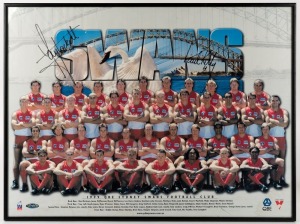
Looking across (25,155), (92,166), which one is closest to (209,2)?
(92,166)

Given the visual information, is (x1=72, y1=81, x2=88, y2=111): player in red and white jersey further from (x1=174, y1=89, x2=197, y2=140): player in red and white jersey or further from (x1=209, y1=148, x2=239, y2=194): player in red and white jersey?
(x1=209, y1=148, x2=239, y2=194): player in red and white jersey

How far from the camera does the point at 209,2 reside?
1815 mm

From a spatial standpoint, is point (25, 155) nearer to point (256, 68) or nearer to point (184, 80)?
point (184, 80)

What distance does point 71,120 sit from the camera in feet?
5.98

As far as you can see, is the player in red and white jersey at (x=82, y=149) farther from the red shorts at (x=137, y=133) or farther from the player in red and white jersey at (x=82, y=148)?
the red shorts at (x=137, y=133)

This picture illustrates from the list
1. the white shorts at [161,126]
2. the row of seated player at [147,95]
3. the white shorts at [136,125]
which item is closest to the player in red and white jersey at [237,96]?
the row of seated player at [147,95]

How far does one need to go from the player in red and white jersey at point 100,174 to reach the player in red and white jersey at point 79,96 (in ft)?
0.78

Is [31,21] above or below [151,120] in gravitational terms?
above

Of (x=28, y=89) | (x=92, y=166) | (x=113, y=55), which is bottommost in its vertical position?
(x=92, y=166)

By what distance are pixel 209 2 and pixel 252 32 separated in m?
0.25

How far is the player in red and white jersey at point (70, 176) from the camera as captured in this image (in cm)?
182

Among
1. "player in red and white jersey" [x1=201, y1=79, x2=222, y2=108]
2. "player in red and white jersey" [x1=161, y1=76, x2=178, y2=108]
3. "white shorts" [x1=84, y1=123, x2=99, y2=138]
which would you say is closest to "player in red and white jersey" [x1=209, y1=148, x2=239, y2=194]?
"player in red and white jersey" [x1=201, y1=79, x2=222, y2=108]
